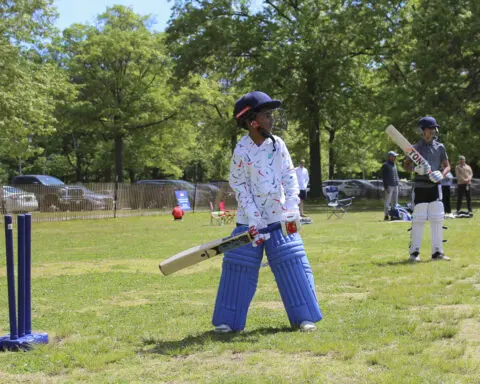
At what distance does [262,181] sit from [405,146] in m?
4.19

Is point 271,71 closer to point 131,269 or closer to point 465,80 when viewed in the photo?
point 465,80

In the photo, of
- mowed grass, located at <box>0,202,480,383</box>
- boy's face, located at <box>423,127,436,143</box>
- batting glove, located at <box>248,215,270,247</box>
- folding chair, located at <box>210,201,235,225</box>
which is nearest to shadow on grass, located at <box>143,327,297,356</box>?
mowed grass, located at <box>0,202,480,383</box>

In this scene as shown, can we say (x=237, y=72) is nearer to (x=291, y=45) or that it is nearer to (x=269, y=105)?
(x=291, y=45)

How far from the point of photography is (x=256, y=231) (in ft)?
18.0

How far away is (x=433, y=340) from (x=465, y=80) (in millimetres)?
28181

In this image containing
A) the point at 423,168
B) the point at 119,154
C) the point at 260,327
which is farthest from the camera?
the point at 119,154

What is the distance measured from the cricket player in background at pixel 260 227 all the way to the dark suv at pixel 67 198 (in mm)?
21917

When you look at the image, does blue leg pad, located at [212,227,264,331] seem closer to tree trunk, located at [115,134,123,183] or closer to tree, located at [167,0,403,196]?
tree, located at [167,0,403,196]

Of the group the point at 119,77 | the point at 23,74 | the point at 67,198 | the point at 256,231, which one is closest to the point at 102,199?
the point at 67,198

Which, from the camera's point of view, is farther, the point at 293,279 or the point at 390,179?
the point at 390,179

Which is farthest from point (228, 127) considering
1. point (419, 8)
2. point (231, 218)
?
point (231, 218)

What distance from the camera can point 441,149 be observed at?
1008cm

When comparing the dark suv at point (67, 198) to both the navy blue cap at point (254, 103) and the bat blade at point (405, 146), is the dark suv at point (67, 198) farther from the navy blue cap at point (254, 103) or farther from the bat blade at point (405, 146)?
the navy blue cap at point (254, 103)

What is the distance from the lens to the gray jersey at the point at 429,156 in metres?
9.91
